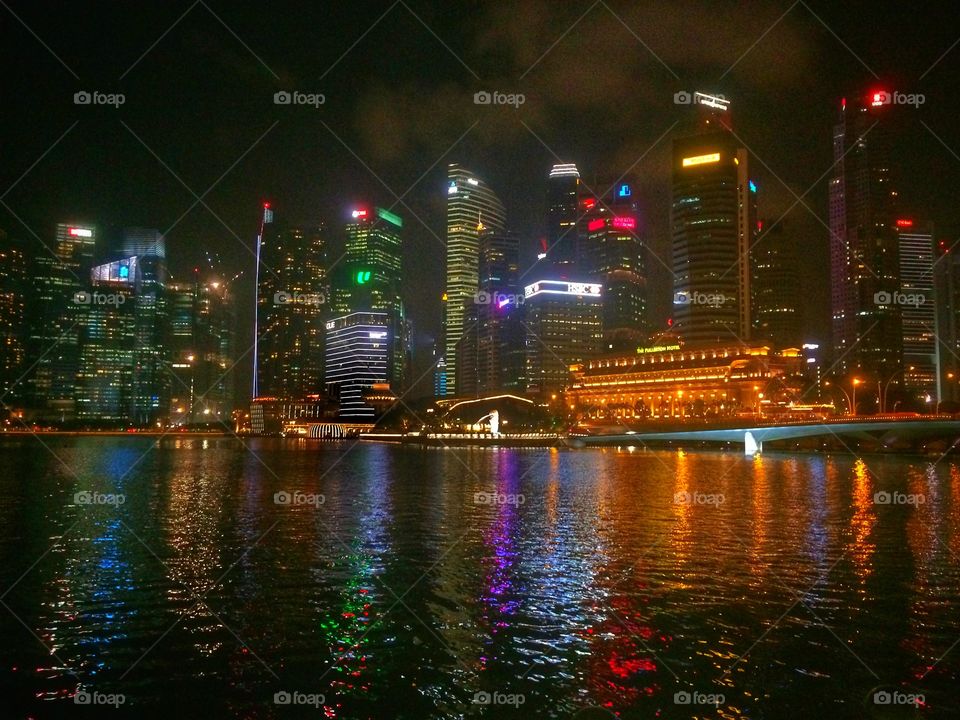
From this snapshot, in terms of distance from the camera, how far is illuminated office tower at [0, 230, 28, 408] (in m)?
176

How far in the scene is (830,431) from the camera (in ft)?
282

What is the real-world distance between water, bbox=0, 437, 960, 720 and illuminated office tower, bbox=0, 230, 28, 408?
16873cm

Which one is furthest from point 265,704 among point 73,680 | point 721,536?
point 721,536

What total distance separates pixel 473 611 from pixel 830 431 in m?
80.0

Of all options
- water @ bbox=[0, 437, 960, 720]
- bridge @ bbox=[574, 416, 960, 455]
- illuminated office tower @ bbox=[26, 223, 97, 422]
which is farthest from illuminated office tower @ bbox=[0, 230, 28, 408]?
water @ bbox=[0, 437, 960, 720]

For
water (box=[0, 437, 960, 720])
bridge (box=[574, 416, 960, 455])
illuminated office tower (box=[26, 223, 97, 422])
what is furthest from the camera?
illuminated office tower (box=[26, 223, 97, 422])

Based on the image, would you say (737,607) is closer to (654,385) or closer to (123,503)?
(123,503)

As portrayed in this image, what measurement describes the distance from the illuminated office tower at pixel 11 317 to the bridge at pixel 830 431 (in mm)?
146565

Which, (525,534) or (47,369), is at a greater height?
(47,369)

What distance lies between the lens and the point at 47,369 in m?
199

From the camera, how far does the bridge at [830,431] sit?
3076 inches

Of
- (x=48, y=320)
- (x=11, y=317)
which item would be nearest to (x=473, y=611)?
(x=11, y=317)

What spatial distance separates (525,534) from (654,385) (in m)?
176

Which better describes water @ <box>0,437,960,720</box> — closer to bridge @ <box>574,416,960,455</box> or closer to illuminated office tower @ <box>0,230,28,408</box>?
bridge @ <box>574,416,960,455</box>
